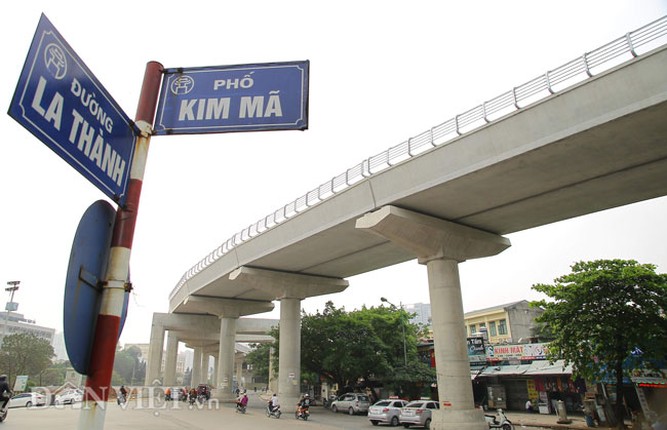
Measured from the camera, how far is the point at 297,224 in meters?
24.6

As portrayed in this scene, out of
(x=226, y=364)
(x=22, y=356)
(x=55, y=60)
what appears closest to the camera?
(x=55, y=60)

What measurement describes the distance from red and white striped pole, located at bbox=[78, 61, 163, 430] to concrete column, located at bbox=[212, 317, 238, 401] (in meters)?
40.5

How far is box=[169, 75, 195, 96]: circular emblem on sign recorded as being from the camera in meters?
3.72

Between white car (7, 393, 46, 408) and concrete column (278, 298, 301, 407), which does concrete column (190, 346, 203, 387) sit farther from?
concrete column (278, 298, 301, 407)

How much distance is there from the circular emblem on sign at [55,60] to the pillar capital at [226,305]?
41110mm

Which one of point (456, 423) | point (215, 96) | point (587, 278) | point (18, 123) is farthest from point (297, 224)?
point (18, 123)

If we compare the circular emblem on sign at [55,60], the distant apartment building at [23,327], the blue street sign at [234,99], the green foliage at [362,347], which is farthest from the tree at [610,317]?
the distant apartment building at [23,327]

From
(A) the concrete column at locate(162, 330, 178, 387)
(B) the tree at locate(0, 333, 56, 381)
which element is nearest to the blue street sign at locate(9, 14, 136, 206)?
(A) the concrete column at locate(162, 330, 178, 387)

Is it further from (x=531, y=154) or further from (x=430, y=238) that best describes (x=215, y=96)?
(x=430, y=238)

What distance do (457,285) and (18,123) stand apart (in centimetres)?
2006

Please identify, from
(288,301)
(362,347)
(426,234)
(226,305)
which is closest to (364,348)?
(362,347)

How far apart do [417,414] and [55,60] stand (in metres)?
24.1

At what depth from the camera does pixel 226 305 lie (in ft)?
138

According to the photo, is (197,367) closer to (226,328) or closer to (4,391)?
(226,328)
